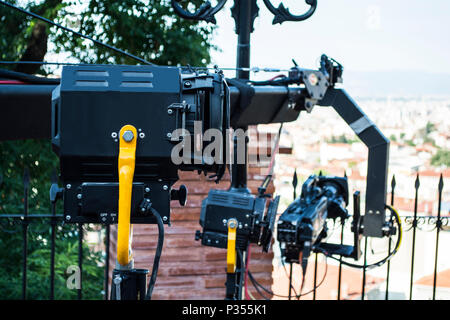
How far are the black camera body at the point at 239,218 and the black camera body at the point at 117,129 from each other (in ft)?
3.03

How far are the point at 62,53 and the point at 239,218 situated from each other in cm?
672

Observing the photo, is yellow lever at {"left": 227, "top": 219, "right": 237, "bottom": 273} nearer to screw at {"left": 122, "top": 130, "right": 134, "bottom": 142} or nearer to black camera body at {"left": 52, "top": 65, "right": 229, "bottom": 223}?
black camera body at {"left": 52, "top": 65, "right": 229, "bottom": 223}

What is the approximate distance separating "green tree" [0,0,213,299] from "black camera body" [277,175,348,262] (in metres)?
4.91

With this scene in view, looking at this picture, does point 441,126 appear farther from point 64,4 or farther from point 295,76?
point 295,76

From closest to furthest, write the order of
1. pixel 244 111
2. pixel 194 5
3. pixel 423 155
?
→ pixel 244 111
pixel 194 5
pixel 423 155

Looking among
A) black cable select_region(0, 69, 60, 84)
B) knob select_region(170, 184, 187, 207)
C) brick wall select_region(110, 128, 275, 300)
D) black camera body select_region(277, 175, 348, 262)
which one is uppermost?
black cable select_region(0, 69, 60, 84)

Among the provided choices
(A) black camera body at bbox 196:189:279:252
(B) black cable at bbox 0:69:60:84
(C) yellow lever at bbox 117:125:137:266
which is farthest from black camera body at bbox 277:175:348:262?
(B) black cable at bbox 0:69:60:84

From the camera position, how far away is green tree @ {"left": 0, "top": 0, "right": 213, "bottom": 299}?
748 centimetres

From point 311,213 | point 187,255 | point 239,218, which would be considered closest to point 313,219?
point 311,213

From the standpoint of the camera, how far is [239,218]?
279cm

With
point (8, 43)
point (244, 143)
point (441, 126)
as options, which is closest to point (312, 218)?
point (244, 143)

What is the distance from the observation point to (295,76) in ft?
8.55

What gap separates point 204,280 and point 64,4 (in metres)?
4.94

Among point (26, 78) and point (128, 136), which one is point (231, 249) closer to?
point (128, 136)
